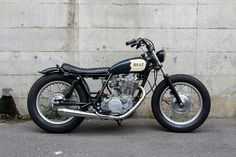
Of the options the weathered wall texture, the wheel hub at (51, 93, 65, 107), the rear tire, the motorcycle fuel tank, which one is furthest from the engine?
the weathered wall texture

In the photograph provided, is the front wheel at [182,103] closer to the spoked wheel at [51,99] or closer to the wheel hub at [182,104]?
the wheel hub at [182,104]

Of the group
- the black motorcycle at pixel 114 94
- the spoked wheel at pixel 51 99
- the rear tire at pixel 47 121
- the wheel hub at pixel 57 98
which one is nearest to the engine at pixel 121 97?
the black motorcycle at pixel 114 94

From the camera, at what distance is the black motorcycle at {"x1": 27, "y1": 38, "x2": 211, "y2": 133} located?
22.7ft

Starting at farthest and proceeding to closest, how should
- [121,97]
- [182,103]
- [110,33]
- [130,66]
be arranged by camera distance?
[110,33]
[182,103]
[121,97]
[130,66]

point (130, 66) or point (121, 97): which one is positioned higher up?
point (130, 66)

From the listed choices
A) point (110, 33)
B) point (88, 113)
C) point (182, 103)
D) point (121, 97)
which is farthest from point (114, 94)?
point (110, 33)

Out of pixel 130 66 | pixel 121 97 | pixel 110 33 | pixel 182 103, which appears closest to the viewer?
pixel 130 66

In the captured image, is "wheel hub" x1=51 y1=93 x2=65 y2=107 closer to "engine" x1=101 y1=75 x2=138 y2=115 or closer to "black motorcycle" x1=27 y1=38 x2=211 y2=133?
"black motorcycle" x1=27 y1=38 x2=211 y2=133

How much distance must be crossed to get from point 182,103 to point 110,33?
1.56 meters

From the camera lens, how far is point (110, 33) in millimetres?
7648

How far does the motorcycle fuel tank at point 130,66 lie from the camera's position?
6.88 metres

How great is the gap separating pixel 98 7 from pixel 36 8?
94cm

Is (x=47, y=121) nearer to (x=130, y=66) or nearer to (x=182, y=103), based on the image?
(x=130, y=66)

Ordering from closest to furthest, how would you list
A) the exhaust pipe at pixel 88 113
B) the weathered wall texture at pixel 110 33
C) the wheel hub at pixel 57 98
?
the exhaust pipe at pixel 88 113 → the wheel hub at pixel 57 98 → the weathered wall texture at pixel 110 33
